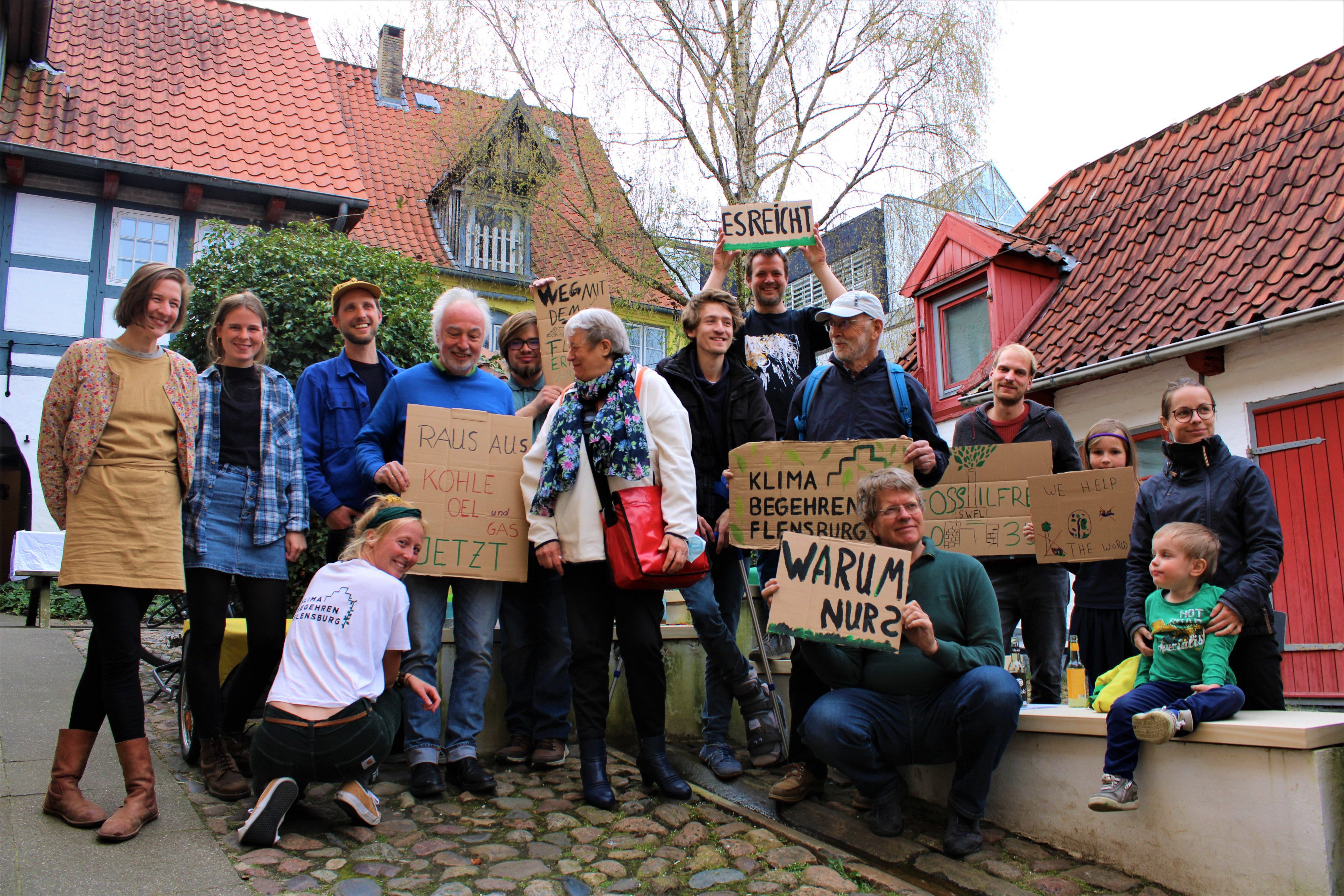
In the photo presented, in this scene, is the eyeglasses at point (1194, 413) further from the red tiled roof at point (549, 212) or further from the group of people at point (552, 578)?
the red tiled roof at point (549, 212)

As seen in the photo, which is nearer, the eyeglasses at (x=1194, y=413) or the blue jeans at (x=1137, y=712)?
the blue jeans at (x=1137, y=712)

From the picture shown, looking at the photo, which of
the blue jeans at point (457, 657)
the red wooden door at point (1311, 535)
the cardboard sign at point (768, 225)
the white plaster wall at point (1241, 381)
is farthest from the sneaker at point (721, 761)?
the red wooden door at point (1311, 535)

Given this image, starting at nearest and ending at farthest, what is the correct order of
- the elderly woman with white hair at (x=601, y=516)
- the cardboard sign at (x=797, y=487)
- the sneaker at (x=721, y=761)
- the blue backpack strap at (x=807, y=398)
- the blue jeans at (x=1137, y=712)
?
the blue jeans at (x=1137, y=712) → the elderly woman with white hair at (x=601, y=516) → the cardboard sign at (x=797, y=487) → the sneaker at (x=721, y=761) → the blue backpack strap at (x=807, y=398)

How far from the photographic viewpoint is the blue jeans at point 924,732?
3.25m

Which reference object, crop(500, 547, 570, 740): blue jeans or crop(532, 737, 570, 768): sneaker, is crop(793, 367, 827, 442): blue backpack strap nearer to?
crop(500, 547, 570, 740): blue jeans

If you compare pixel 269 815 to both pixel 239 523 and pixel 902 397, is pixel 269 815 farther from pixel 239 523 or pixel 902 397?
pixel 902 397

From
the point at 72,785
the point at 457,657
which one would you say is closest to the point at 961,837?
the point at 457,657

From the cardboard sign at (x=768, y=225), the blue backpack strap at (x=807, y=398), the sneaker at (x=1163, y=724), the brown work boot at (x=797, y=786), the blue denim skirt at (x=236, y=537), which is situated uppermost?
the cardboard sign at (x=768, y=225)

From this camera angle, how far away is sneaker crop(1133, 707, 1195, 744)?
2885 mm

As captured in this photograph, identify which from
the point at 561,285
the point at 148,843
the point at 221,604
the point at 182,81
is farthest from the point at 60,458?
the point at 182,81

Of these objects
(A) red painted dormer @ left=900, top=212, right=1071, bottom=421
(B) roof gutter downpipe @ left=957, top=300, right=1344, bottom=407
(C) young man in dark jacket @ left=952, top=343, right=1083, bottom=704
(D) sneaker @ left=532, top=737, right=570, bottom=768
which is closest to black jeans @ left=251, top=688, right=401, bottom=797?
(D) sneaker @ left=532, top=737, right=570, bottom=768

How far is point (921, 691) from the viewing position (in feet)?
11.2

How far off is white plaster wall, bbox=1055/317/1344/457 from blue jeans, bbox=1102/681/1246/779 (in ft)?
18.9

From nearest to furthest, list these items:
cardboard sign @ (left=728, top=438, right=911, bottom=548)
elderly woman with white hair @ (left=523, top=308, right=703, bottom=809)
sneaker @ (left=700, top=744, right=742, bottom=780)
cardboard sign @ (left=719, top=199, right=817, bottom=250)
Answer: elderly woman with white hair @ (left=523, top=308, right=703, bottom=809) < cardboard sign @ (left=728, top=438, right=911, bottom=548) < sneaker @ (left=700, top=744, right=742, bottom=780) < cardboard sign @ (left=719, top=199, right=817, bottom=250)
